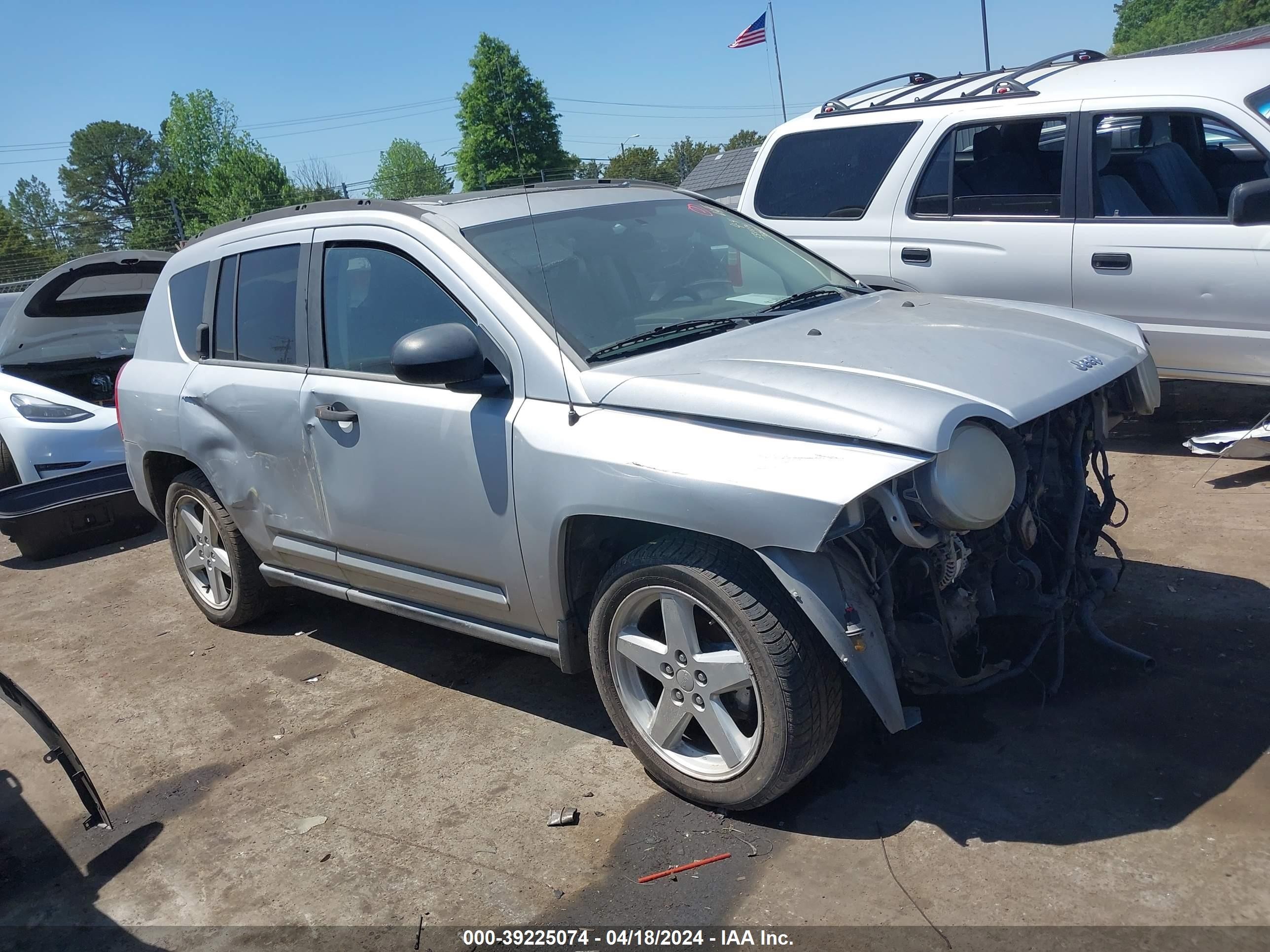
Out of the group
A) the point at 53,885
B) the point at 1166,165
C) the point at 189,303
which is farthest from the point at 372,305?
the point at 1166,165

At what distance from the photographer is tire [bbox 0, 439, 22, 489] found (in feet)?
25.0

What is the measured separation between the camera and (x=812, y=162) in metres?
7.08

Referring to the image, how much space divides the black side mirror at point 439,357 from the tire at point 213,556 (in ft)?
6.51

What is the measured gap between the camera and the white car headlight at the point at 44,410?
7512 millimetres

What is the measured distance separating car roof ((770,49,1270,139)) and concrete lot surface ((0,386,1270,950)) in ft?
8.30

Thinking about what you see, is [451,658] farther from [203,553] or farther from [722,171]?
[722,171]

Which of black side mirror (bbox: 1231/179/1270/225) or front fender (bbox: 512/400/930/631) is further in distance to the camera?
black side mirror (bbox: 1231/179/1270/225)

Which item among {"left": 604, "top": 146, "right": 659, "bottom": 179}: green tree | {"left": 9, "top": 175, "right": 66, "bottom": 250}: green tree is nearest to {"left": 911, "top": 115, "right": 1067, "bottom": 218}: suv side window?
{"left": 604, "top": 146, "right": 659, "bottom": 179}: green tree

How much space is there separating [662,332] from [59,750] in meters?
2.43

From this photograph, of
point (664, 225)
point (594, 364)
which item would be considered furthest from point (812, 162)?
point (594, 364)

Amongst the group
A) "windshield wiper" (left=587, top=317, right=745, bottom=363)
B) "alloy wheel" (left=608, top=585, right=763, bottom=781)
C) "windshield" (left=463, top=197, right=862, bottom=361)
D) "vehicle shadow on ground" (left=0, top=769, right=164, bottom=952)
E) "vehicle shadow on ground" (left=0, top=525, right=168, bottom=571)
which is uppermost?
"windshield" (left=463, top=197, right=862, bottom=361)

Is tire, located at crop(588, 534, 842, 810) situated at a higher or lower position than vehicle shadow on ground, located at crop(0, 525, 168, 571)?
higher

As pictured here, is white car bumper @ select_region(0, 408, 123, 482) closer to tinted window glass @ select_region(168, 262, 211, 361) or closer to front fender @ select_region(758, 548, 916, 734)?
tinted window glass @ select_region(168, 262, 211, 361)

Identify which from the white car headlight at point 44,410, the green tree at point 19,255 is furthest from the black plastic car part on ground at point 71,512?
the green tree at point 19,255
